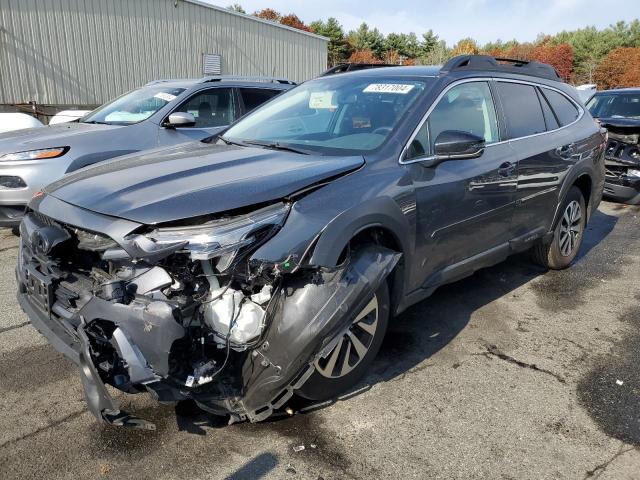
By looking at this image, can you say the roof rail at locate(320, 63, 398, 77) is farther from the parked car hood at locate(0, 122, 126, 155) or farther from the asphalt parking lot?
the parked car hood at locate(0, 122, 126, 155)

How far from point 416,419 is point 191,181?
1705 millimetres

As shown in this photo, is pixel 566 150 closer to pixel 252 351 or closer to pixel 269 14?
pixel 252 351

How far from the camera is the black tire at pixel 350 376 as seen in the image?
271 centimetres

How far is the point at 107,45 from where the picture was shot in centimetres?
1483

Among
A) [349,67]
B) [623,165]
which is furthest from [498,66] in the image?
[623,165]

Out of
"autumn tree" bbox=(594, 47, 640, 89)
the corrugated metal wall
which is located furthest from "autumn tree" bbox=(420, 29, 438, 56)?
the corrugated metal wall

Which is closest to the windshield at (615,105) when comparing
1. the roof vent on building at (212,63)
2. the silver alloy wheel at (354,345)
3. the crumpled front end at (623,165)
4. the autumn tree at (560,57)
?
the crumpled front end at (623,165)

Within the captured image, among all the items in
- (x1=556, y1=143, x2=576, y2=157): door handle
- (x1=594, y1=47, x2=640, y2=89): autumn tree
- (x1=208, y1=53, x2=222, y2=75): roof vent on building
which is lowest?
(x1=556, y1=143, x2=576, y2=157): door handle

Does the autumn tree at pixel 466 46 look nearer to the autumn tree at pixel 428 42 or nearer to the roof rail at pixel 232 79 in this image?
the autumn tree at pixel 428 42

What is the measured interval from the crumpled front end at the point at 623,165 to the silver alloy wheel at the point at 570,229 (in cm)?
335

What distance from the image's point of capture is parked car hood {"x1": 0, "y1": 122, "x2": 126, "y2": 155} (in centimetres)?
497

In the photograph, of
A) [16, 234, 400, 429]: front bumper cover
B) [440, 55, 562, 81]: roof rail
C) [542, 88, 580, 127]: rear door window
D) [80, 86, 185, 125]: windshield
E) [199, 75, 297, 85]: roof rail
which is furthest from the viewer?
[199, 75, 297, 85]: roof rail

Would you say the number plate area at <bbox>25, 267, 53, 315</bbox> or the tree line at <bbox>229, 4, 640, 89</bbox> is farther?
the tree line at <bbox>229, 4, 640, 89</bbox>

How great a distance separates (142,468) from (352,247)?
1.43 m
